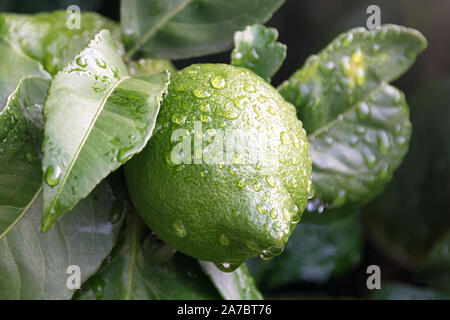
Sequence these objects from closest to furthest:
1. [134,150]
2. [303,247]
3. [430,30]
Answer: [134,150]
[303,247]
[430,30]

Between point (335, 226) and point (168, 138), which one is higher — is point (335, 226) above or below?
below

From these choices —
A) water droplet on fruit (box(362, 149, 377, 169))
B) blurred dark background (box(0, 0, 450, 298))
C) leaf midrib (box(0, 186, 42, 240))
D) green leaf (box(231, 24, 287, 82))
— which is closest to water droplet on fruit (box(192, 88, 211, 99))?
green leaf (box(231, 24, 287, 82))

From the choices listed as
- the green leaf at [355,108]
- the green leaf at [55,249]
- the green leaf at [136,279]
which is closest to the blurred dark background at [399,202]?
the green leaf at [355,108]

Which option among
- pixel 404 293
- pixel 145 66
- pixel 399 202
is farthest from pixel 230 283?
pixel 399 202

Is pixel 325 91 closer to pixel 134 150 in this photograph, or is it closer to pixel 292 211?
pixel 292 211

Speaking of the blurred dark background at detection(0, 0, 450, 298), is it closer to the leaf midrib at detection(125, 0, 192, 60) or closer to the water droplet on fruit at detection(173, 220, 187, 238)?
the leaf midrib at detection(125, 0, 192, 60)
